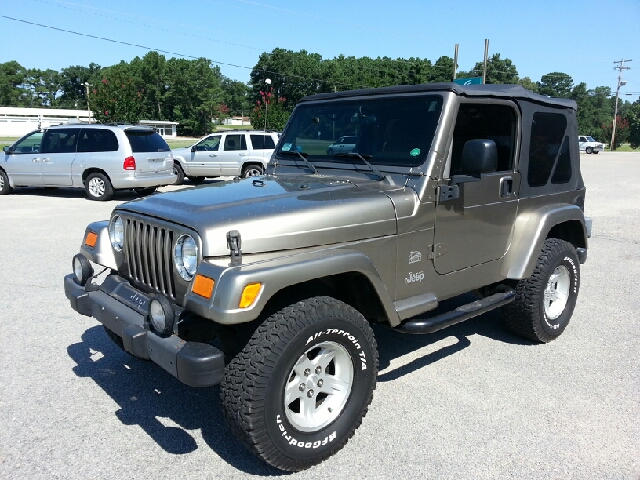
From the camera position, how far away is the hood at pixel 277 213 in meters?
2.80

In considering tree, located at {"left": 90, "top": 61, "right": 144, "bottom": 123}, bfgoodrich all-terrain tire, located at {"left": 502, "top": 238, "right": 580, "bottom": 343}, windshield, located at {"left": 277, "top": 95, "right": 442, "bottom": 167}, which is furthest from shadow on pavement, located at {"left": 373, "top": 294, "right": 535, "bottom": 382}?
tree, located at {"left": 90, "top": 61, "right": 144, "bottom": 123}

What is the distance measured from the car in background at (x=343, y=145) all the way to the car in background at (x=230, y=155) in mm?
11846

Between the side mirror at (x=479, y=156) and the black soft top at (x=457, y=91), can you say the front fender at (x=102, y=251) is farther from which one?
the side mirror at (x=479, y=156)

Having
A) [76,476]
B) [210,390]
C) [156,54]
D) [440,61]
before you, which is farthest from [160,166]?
[156,54]

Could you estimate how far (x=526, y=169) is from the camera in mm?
4348

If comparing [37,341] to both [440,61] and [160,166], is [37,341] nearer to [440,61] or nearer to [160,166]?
[160,166]

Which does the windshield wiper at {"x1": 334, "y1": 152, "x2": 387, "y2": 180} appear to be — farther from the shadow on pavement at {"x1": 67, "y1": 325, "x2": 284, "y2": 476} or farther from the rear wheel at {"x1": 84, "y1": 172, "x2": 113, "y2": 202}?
the rear wheel at {"x1": 84, "y1": 172, "x2": 113, "y2": 202}

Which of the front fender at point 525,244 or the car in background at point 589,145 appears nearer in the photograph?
the front fender at point 525,244

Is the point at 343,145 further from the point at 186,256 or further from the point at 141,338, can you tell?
the point at 141,338

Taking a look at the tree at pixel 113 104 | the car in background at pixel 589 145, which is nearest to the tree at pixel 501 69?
the car in background at pixel 589 145

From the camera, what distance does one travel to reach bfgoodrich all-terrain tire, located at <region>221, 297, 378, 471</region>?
2.69 m

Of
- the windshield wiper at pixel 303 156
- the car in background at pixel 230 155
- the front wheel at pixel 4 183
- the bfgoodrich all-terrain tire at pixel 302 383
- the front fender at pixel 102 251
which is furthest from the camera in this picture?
the car in background at pixel 230 155

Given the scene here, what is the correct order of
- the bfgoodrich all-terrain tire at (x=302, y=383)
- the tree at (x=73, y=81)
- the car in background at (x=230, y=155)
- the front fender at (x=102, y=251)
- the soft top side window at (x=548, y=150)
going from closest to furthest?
the bfgoodrich all-terrain tire at (x=302, y=383) → the front fender at (x=102, y=251) → the soft top side window at (x=548, y=150) → the car in background at (x=230, y=155) → the tree at (x=73, y=81)

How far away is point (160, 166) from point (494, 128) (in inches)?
417
